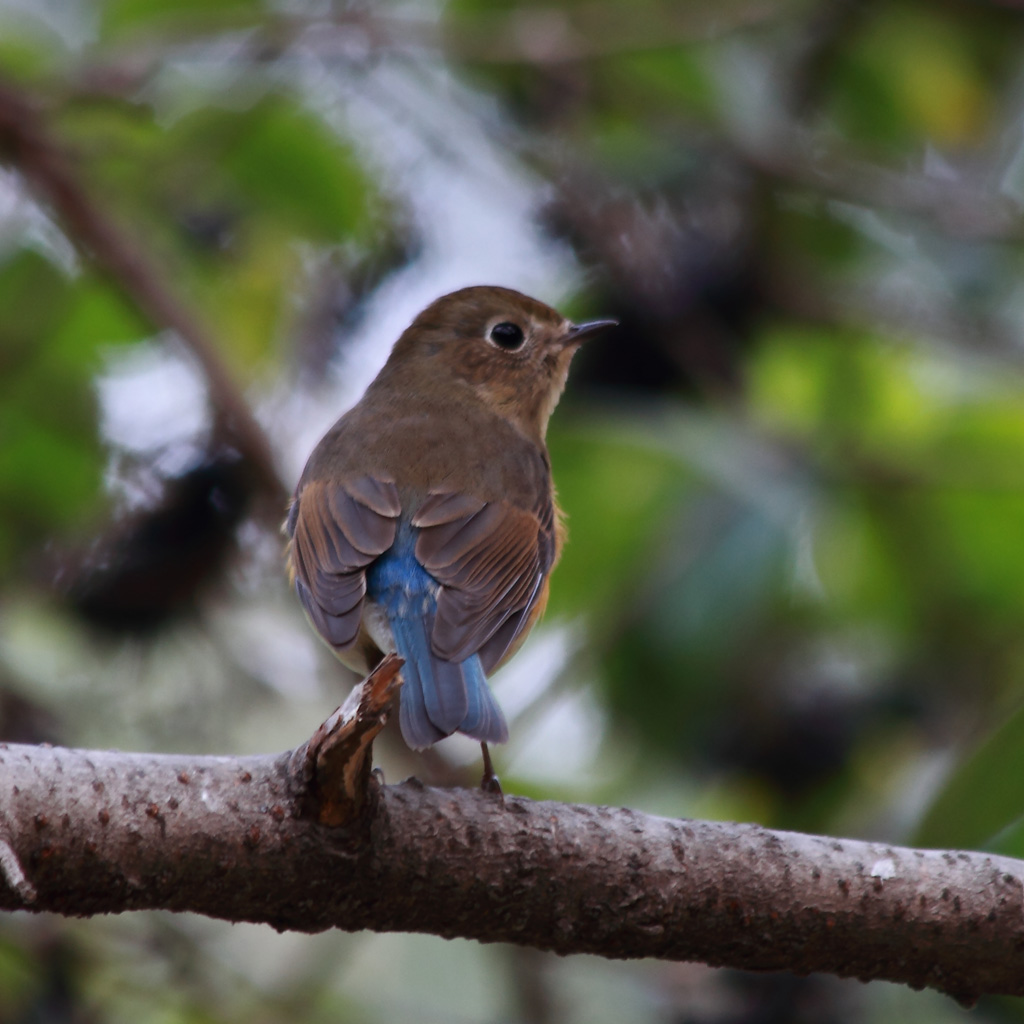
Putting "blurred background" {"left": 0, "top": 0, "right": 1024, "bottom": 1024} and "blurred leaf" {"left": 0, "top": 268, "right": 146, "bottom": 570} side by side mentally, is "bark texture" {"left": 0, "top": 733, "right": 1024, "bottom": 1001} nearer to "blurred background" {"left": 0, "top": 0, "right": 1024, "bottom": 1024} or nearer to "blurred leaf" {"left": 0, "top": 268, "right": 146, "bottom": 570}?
"blurred background" {"left": 0, "top": 0, "right": 1024, "bottom": 1024}

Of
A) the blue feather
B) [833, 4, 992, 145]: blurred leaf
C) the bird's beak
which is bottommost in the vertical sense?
the blue feather

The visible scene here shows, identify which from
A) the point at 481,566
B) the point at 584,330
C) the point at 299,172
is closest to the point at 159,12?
the point at 299,172

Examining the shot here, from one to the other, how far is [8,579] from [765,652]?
249cm

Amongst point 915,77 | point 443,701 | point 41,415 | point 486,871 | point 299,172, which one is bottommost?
point 486,871

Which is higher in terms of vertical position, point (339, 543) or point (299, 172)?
point (299, 172)

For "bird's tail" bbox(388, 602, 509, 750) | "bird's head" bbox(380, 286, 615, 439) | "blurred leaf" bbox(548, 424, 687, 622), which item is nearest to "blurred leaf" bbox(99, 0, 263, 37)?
"bird's head" bbox(380, 286, 615, 439)

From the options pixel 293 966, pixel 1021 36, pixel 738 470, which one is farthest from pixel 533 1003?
pixel 1021 36

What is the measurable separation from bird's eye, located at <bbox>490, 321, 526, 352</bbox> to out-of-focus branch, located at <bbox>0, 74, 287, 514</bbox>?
929 mm

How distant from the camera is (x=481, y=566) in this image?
3.57 meters

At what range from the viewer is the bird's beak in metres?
4.68

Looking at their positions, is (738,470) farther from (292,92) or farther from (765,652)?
(292,92)

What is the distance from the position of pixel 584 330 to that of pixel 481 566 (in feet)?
4.65

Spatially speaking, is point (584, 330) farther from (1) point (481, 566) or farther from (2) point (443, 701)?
(2) point (443, 701)

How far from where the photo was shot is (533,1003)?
165 inches
